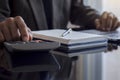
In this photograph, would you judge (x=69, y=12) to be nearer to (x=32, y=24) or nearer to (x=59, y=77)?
(x=32, y=24)

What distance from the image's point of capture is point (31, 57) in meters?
0.71

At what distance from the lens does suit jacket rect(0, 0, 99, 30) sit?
4.20 feet

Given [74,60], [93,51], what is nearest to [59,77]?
[74,60]

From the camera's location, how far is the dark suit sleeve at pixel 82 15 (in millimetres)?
1508

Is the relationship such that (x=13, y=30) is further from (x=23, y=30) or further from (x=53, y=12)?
(x=53, y=12)

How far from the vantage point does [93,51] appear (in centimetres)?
88

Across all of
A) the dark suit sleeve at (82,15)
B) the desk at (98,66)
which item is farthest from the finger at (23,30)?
the dark suit sleeve at (82,15)

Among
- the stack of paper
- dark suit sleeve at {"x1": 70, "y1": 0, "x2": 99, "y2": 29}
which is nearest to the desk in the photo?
the stack of paper

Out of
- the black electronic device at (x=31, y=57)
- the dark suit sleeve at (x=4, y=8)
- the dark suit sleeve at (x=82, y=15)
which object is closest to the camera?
the black electronic device at (x=31, y=57)

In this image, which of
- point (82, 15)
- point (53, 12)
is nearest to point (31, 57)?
point (53, 12)

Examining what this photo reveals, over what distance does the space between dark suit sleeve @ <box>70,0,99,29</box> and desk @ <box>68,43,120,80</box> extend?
610 mm

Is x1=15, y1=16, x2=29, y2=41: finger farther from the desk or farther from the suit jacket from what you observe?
the suit jacket

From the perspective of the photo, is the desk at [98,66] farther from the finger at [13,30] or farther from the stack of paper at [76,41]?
the finger at [13,30]

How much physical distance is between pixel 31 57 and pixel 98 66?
0.65 ft
